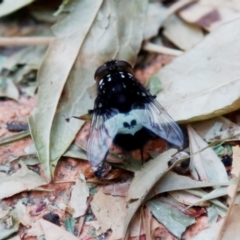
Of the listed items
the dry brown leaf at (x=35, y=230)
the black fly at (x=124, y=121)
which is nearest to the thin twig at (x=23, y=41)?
the black fly at (x=124, y=121)

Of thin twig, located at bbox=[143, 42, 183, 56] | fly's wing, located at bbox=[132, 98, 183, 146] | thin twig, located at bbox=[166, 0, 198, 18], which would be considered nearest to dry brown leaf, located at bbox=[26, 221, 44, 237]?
fly's wing, located at bbox=[132, 98, 183, 146]

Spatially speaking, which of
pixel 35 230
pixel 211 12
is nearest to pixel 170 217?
pixel 35 230

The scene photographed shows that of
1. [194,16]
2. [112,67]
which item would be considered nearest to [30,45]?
[112,67]

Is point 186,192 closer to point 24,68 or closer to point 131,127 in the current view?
point 131,127

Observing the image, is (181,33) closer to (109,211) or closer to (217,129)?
(217,129)

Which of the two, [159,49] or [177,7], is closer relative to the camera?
[159,49]

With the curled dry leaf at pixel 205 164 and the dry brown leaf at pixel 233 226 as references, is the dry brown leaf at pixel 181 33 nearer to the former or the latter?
the curled dry leaf at pixel 205 164

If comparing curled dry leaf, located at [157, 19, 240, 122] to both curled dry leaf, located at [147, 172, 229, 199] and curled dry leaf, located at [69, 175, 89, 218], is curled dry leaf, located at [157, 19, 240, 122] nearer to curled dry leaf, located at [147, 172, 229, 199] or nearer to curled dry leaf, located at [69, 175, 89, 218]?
curled dry leaf, located at [147, 172, 229, 199]
